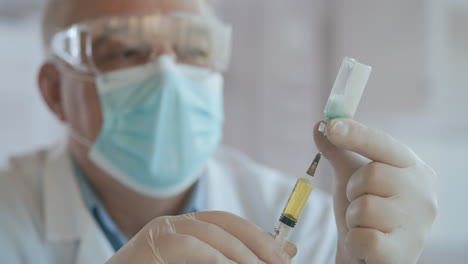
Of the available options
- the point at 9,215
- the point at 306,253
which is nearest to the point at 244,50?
the point at 9,215

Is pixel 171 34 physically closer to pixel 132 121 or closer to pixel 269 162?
pixel 132 121

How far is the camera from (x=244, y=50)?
243 cm

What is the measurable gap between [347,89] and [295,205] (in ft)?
0.53

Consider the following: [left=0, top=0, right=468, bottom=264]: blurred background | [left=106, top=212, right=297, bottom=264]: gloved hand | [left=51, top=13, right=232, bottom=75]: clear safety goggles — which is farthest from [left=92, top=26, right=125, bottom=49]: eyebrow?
[left=0, top=0, right=468, bottom=264]: blurred background

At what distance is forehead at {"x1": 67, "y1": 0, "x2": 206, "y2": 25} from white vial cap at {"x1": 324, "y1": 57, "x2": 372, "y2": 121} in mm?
674

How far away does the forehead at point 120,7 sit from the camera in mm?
1154

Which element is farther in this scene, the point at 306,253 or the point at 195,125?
the point at 195,125

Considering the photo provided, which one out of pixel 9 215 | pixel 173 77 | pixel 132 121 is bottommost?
pixel 9 215

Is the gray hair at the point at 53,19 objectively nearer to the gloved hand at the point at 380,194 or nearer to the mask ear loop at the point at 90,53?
the mask ear loop at the point at 90,53

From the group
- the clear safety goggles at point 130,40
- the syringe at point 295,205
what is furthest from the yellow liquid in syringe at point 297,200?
the clear safety goggles at point 130,40

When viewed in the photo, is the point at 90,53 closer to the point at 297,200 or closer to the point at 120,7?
the point at 120,7

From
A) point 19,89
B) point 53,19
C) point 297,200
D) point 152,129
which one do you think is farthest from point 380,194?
point 19,89

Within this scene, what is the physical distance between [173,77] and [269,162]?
1.39m

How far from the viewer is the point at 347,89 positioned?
60 cm
